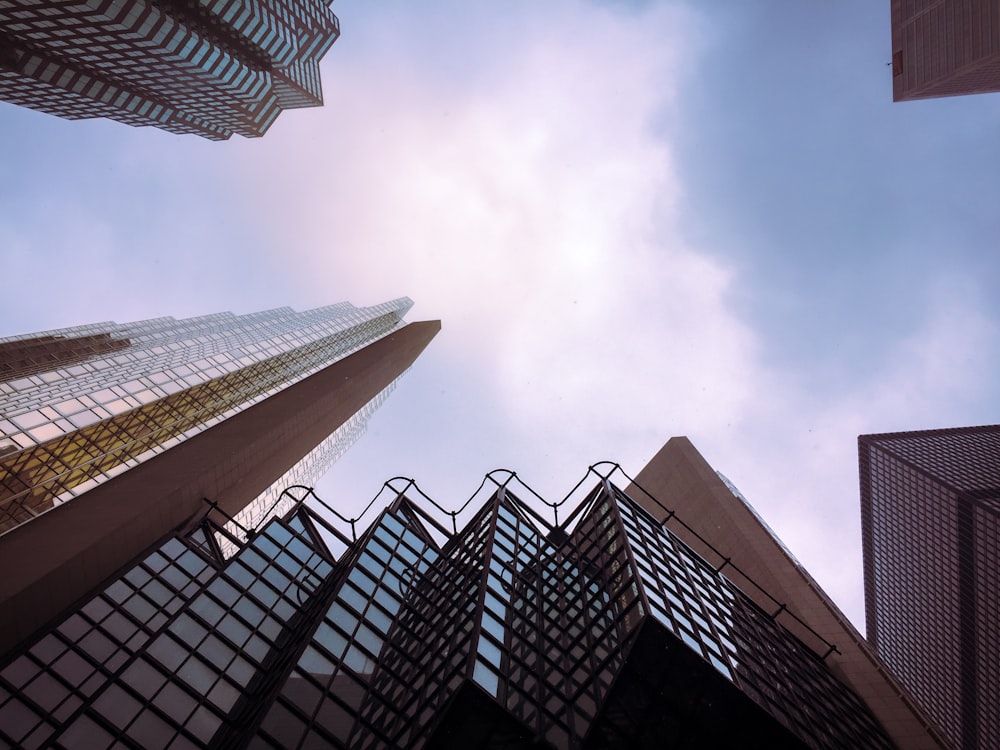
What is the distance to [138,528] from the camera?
3056 cm

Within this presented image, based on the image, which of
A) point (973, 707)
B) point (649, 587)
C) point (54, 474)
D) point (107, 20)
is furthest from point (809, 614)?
point (973, 707)

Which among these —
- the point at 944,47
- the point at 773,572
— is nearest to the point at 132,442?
the point at 773,572

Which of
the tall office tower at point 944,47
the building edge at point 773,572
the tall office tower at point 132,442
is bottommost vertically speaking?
the tall office tower at point 132,442

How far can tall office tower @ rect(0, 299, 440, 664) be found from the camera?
2688 centimetres

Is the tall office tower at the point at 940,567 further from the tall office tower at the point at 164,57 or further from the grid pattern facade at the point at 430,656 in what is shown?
the tall office tower at the point at 164,57

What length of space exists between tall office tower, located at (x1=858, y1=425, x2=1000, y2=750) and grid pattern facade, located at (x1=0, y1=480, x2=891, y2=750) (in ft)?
384

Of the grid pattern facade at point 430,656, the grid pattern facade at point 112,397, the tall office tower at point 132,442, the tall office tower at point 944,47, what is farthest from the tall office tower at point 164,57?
the tall office tower at point 944,47

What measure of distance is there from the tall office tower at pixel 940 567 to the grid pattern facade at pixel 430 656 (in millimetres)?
116922

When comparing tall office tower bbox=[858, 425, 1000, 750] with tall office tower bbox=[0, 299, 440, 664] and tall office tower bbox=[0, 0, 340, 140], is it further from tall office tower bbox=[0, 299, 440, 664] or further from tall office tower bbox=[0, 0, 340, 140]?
tall office tower bbox=[0, 0, 340, 140]

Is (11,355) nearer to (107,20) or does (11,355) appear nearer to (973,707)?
(107,20)

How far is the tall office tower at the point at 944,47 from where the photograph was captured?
182ft

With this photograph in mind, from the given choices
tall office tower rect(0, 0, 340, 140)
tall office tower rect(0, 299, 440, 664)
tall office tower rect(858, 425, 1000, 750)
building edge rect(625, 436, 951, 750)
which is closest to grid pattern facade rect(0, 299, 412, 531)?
tall office tower rect(0, 299, 440, 664)

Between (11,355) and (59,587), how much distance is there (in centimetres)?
6585

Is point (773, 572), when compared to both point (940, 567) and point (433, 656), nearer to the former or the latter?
point (433, 656)
